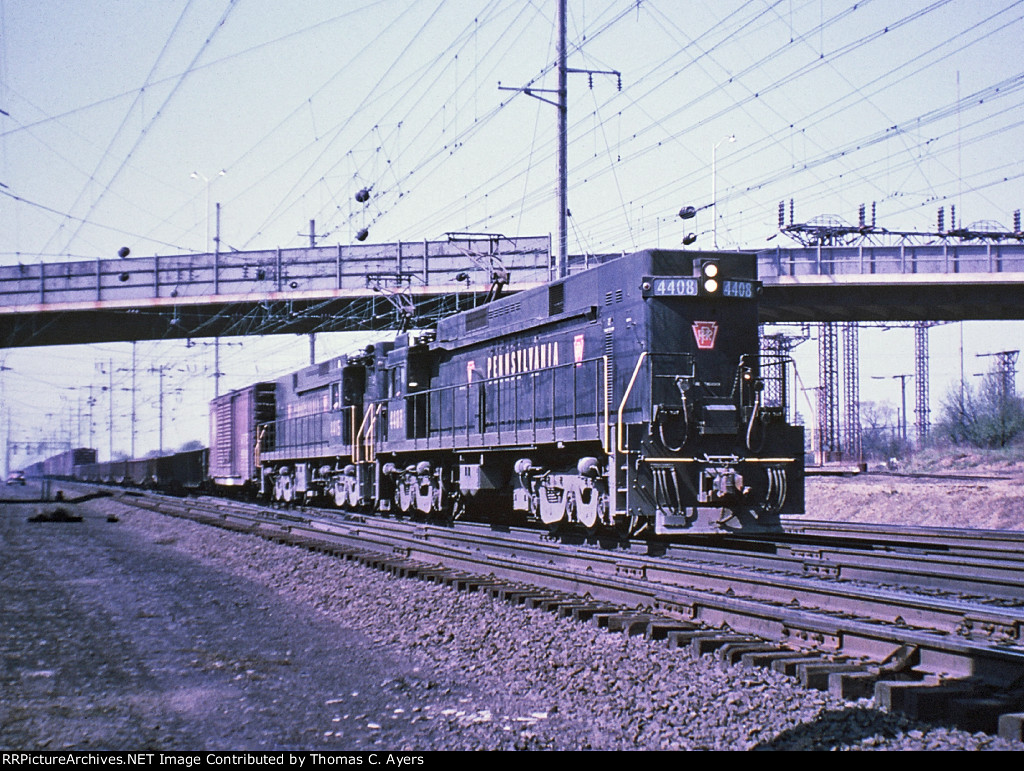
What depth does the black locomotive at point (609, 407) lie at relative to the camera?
12.1m

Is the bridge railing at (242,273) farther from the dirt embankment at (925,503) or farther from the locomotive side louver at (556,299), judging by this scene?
the locomotive side louver at (556,299)

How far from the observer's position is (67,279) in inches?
1550

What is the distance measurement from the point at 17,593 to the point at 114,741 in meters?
7.29

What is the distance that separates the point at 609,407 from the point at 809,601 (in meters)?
4.59

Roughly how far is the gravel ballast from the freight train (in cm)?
327

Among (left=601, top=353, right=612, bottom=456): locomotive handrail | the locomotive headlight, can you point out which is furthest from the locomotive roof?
(left=601, top=353, right=612, bottom=456): locomotive handrail

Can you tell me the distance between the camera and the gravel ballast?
18.0 ft

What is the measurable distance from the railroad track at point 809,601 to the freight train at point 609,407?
0.80 meters

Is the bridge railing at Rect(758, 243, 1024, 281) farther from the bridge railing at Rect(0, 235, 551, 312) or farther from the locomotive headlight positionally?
the locomotive headlight

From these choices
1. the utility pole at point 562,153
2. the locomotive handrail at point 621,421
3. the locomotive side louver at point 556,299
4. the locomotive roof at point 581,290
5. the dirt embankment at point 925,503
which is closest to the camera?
the locomotive handrail at point 621,421

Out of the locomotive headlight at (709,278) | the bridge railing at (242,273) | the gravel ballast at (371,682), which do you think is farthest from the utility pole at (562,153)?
the bridge railing at (242,273)

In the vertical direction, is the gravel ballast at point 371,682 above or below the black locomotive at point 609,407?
below
